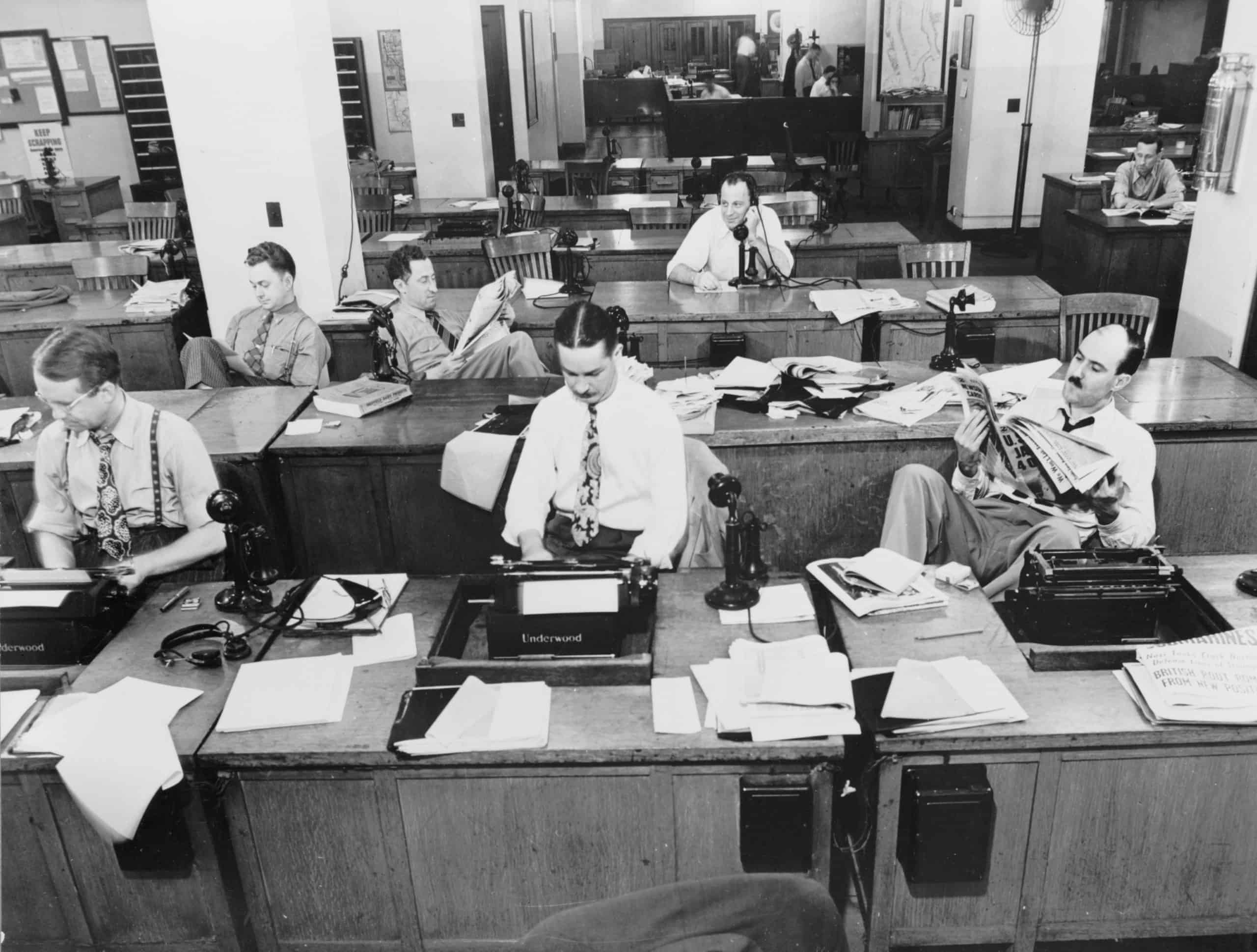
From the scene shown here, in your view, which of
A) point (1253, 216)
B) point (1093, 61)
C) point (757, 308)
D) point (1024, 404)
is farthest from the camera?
point (1093, 61)

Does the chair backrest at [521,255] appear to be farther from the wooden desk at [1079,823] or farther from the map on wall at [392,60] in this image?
the map on wall at [392,60]

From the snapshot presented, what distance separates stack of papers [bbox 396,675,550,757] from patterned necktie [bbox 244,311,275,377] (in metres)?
2.66

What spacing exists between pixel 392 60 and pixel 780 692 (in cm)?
1217

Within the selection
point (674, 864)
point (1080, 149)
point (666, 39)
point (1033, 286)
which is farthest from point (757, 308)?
point (666, 39)

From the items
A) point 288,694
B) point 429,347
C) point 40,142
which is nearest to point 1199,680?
point 288,694

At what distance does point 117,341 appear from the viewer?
5602 mm

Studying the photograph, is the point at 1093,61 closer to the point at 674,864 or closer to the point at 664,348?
the point at 664,348

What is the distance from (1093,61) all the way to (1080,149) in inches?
31.5

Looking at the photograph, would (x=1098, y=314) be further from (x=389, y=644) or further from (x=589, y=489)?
(x=389, y=644)

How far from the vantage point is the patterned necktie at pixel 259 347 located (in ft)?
14.9

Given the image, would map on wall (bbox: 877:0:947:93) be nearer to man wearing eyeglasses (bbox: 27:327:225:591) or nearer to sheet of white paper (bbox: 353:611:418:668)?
man wearing eyeglasses (bbox: 27:327:225:591)

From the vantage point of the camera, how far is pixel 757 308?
5023 mm

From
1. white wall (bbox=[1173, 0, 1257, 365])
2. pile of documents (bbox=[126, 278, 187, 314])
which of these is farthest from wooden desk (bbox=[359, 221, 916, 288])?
white wall (bbox=[1173, 0, 1257, 365])

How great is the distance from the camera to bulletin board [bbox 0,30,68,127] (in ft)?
37.8
